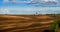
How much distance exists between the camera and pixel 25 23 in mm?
1112

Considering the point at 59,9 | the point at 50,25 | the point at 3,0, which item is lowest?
the point at 50,25

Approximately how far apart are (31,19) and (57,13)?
0.78 ft

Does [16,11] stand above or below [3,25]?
above

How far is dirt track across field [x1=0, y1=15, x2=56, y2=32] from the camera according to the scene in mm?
1081

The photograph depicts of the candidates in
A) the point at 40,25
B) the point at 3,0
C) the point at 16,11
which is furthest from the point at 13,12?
the point at 40,25

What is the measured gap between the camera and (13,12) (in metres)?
1.11

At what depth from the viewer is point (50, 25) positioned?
114 centimetres

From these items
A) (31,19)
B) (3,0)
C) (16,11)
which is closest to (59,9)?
(31,19)

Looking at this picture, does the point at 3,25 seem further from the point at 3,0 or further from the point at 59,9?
the point at 59,9

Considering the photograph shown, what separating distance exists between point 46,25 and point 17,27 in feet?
0.83

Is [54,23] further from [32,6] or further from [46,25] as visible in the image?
[32,6]

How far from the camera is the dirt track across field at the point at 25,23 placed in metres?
1.08

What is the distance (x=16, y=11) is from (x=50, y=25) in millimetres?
317

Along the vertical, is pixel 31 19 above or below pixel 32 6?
below
